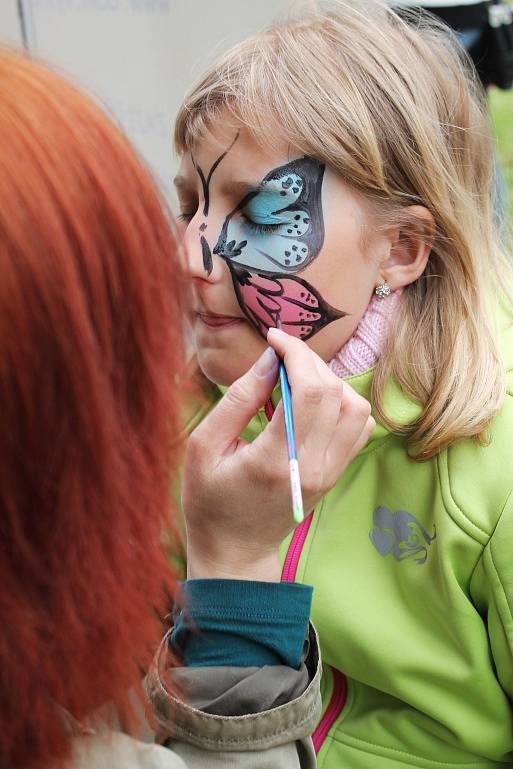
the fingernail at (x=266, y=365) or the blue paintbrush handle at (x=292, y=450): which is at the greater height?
the fingernail at (x=266, y=365)

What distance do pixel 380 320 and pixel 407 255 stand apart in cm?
11

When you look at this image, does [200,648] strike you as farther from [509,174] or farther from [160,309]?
[509,174]

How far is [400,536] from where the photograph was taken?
1375 mm

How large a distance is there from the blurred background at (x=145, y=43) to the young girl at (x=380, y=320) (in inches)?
54.5

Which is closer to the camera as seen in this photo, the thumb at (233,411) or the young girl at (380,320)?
the thumb at (233,411)

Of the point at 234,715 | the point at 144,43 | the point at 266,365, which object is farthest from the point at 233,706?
the point at 144,43

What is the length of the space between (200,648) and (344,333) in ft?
1.84

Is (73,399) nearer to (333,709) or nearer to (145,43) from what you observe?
(333,709)

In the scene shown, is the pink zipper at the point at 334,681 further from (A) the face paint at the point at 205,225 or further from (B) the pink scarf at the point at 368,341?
(A) the face paint at the point at 205,225

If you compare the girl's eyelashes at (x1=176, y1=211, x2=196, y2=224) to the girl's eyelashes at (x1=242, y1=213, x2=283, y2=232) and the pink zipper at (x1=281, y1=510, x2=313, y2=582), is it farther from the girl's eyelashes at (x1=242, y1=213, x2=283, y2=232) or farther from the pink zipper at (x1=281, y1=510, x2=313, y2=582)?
the pink zipper at (x1=281, y1=510, x2=313, y2=582)

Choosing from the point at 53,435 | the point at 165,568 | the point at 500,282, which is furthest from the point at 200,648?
the point at 500,282

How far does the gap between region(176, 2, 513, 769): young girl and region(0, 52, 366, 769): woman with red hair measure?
0.49 metres

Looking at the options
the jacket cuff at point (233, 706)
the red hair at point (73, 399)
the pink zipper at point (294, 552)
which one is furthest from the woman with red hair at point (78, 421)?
the pink zipper at point (294, 552)

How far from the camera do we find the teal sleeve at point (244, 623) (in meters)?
1.07
